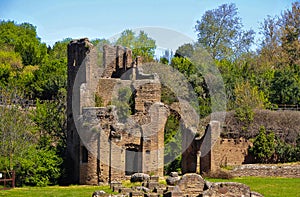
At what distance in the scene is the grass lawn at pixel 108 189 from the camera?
25797mm

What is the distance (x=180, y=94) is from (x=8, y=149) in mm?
19364

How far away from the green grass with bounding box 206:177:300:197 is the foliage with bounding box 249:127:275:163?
4776 mm

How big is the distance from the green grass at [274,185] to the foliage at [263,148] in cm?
478

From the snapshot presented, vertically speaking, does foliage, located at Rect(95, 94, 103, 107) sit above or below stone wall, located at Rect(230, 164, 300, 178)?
above

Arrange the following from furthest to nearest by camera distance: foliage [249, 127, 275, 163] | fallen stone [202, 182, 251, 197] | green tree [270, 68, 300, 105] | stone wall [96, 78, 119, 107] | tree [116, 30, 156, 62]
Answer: tree [116, 30, 156, 62]
green tree [270, 68, 300, 105]
foliage [249, 127, 275, 163]
stone wall [96, 78, 119, 107]
fallen stone [202, 182, 251, 197]

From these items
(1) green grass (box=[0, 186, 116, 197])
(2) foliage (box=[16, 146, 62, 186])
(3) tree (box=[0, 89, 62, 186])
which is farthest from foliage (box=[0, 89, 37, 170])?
(1) green grass (box=[0, 186, 116, 197])

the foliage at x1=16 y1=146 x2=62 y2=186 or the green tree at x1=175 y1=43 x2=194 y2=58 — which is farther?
the green tree at x1=175 y1=43 x2=194 y2=58

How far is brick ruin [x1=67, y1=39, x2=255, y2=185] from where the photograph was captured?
3041cm

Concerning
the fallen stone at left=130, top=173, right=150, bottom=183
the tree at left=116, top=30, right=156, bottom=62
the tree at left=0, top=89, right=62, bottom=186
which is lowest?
the fallen stone at left=130, top=173, right=150, bottom=183

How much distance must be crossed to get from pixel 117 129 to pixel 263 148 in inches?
448

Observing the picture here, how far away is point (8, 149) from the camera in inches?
1225

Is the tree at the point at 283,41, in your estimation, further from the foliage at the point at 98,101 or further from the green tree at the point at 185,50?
the foliage at the point at 98,101

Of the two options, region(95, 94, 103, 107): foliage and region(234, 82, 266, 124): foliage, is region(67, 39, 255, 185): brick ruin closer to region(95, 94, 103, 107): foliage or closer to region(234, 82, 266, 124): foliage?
region(95, 94, 103, 107): foliage

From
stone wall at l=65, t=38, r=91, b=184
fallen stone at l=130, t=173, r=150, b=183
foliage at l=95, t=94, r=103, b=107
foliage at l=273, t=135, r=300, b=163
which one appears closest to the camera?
fallen stone at l=130, t=173, r=150, b=183
